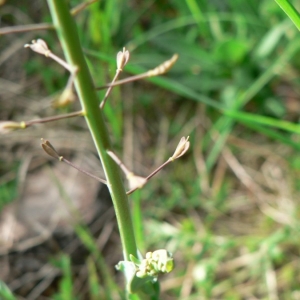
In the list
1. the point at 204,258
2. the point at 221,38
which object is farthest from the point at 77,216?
the point at 221,38

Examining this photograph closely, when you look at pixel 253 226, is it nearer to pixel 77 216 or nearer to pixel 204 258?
pixel 204 258

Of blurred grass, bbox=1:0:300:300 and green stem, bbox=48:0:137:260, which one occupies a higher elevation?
green stem, bbox=48:0:137:260

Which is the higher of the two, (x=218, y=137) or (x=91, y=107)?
(x=91, y=107)

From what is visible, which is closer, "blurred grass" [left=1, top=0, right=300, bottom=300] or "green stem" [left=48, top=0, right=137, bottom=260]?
"green stem" [left=48, top=0, right=137, bottom=260]

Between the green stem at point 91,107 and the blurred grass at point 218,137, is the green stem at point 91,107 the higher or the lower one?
the higher one

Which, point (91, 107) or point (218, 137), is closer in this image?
point (91, 107)
